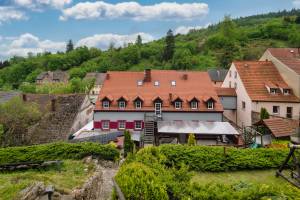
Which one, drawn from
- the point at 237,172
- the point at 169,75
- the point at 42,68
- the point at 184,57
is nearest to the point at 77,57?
the point at 42,68

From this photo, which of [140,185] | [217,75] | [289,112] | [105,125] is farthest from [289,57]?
[140,185]

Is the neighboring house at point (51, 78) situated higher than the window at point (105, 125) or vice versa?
the neighboring house at point (51, 78)

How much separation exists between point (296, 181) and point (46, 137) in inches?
1032

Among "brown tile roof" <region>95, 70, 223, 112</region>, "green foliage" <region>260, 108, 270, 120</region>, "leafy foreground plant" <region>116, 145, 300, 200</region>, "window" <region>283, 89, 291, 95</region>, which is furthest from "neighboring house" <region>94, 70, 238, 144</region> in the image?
"leafy foreground plant" <region>116, 145, 300, 200</region>

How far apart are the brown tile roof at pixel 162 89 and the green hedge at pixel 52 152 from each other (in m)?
12.1

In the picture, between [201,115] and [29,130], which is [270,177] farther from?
[29,130]

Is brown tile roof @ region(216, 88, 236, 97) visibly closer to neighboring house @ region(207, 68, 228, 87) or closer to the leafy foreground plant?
the leafy foreground plant

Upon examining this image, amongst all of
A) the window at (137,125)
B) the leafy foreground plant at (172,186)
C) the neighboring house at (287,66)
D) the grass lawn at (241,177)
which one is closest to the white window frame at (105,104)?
the window at (137,125)

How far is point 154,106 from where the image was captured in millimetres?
36219

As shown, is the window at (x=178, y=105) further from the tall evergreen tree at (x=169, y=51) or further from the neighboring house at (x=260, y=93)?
the tall evergreen tree at (x=169, y=51)

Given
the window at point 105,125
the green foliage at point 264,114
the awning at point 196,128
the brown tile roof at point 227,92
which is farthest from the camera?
the brown tile roof at point 227,92

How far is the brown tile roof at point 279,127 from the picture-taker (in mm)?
28263

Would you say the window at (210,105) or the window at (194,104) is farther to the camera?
the window at (194,104)

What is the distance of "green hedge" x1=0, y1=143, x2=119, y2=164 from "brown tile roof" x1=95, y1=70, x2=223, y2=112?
12.1 metres
